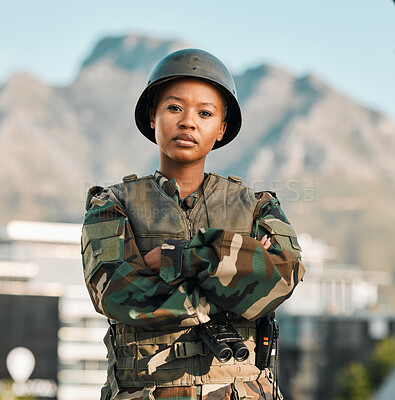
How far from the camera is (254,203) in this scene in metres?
4.32

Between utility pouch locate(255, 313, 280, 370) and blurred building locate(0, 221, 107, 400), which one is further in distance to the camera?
blurred building locate(0, 221, 107, 400)

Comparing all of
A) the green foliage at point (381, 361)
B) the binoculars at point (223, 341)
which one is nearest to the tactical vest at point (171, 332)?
the binoculars at point (223, 341)

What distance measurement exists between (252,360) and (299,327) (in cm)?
7370

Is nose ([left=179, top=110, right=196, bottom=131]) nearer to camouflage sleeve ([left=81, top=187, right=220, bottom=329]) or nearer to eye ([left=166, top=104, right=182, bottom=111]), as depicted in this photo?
eye ([left=166, top=104, right=182, bottom=111])

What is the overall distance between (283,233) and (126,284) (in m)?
0.91

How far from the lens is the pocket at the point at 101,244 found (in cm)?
397

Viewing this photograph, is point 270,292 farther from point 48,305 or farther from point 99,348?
point 99,348

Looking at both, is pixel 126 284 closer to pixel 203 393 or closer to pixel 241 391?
pixel 203 393

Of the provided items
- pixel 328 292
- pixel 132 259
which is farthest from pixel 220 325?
pixel 328 292

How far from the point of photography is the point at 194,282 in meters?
3.89

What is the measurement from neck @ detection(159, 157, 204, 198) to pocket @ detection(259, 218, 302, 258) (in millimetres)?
464

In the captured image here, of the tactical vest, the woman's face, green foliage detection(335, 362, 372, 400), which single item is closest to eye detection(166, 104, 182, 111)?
the woman's face

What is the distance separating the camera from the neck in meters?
4.35

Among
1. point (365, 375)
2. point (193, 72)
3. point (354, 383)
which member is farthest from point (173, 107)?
point (365, 375)
